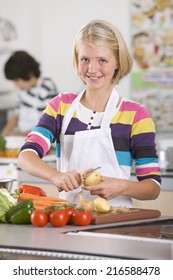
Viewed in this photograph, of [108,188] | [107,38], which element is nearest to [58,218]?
[108,188]

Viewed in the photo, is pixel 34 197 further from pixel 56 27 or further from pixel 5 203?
pixel 56 27

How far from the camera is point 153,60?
22.7ft

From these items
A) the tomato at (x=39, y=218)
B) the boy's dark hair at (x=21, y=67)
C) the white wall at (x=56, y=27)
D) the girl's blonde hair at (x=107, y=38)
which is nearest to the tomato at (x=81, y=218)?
the tomato at (x=39, y=218)

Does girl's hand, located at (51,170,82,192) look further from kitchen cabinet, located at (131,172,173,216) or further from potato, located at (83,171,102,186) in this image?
kitchen cabinet, located at (131,172,173,216)

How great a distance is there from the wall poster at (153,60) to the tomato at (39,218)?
4.22 m

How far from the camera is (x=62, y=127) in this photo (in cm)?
347

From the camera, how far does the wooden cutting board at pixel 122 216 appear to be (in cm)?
282

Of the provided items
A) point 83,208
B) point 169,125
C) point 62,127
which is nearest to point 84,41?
point 62,127

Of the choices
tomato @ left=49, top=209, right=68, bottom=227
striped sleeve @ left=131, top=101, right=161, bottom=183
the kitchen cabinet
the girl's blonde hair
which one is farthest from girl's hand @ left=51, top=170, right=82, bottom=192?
the kitchen cabinet

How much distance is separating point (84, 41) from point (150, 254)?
4.47ft

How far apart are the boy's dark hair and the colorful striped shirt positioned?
146 inches

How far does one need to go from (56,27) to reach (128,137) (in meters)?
4.11
